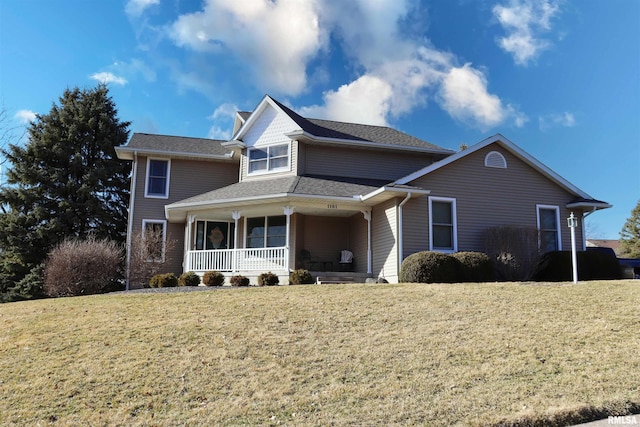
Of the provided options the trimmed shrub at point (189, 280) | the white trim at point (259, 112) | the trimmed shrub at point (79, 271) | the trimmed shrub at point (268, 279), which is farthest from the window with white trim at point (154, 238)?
the trimmed shrub at point (268, 279)

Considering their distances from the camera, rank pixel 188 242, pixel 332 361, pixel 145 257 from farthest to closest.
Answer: pixel 188 242 → pixel 145 257 → pixel 332 361

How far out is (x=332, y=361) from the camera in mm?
7316

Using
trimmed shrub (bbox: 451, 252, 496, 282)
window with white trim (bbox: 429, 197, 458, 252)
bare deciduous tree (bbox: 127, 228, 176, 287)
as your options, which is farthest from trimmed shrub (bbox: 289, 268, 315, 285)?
bare deciduous tree (bbox: 127, 228, 176, 287)

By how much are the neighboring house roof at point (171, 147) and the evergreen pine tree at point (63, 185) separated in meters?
4.42

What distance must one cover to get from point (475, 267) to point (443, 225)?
2.35 m

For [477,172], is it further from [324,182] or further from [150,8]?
[150,8]

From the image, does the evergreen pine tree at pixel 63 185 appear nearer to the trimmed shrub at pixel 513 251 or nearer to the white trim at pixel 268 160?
the white trim at pixel 268 160

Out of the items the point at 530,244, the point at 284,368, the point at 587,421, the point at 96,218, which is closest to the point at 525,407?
the point at 587,421

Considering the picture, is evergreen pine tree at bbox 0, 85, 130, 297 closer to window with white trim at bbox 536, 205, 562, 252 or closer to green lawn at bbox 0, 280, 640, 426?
green lawn at bbox 0, 280, 640, 426

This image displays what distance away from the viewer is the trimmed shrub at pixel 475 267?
14.1 metres

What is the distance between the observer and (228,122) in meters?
25.9

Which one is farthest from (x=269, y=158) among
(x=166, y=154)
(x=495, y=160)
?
(x=495, y=160)

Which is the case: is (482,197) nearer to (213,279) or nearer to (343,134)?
(343,134)

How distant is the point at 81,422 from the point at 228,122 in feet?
70.3
